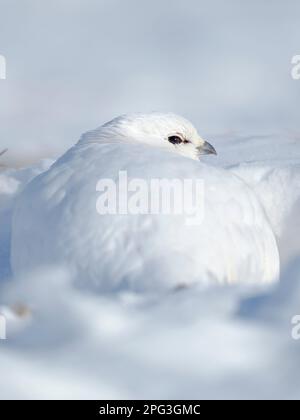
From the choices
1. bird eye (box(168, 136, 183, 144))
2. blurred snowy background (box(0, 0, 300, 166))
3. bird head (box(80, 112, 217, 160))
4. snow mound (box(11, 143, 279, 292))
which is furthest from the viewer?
blurred snowy background (box(0, 0, 300, 166))

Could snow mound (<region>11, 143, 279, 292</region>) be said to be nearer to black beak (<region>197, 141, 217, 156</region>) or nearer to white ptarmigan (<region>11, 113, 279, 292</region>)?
white ptarmigan (<region>11, 113, 279, 292</region>)

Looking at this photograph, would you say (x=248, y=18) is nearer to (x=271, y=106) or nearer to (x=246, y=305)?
(x=271, y=106)

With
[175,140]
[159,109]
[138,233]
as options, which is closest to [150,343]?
[138,233]

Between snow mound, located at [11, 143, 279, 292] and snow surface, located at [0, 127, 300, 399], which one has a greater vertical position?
snow mound, located at [11, 143, 279, 292]

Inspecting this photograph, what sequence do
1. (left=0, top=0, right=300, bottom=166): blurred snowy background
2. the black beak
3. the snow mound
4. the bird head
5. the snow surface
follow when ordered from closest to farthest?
the snow surface, the snow mound, the bird head, the black beak, (left=0, top=0, right=300, bottom=166): blurred snowy background

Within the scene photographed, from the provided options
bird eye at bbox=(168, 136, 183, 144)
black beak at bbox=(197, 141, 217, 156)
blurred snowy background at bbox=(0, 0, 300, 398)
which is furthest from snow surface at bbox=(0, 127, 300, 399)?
black beak at bbox=(197, 141, 217, 156)

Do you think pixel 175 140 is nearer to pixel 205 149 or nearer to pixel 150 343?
pixel 205 149

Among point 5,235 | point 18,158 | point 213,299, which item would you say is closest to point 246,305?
point 213,299

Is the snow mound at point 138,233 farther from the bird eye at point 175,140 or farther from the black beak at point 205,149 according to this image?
the black beak at point 205,149
